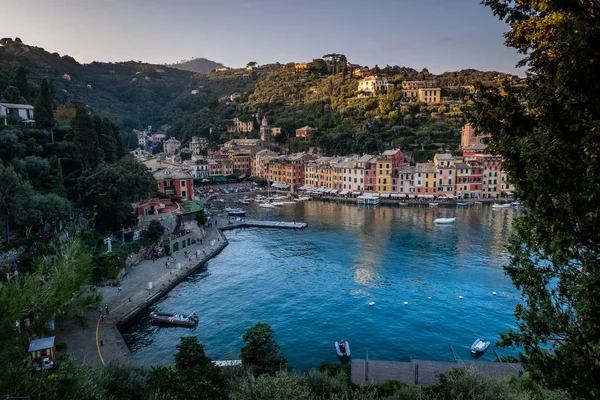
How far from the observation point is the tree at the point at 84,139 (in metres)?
32.5

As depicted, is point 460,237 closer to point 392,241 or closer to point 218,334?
point 392,241

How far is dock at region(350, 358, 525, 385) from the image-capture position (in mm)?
13336

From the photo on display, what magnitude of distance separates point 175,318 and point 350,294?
9.45 m

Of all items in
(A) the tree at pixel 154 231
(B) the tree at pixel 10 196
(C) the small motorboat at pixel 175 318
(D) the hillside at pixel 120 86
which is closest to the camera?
(C) the small motorboat at pixel 175 318

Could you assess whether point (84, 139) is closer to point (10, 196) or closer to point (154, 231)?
point (154, 231)

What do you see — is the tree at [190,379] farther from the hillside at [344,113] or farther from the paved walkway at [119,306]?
the hillside at [344,113]

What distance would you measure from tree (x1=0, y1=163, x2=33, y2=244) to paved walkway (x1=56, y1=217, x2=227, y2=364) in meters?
5.78

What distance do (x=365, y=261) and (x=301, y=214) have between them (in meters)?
17.8

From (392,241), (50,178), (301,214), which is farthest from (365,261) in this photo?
(50,178)

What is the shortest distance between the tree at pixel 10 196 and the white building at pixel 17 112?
1807 cm

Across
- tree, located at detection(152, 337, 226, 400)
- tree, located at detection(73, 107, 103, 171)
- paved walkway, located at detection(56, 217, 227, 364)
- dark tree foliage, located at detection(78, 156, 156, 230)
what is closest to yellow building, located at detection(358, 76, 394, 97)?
paved walkway, located at detection(56, 217, 227, 364)

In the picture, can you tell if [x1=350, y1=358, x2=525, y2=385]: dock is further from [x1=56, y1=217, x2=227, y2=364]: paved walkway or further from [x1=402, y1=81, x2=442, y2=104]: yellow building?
[x1=402, y1=81, x2=442, y2=104]: yellow building

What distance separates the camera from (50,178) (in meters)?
30.4

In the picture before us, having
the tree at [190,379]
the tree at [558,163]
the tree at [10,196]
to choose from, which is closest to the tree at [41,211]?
the tree at [10,196]
